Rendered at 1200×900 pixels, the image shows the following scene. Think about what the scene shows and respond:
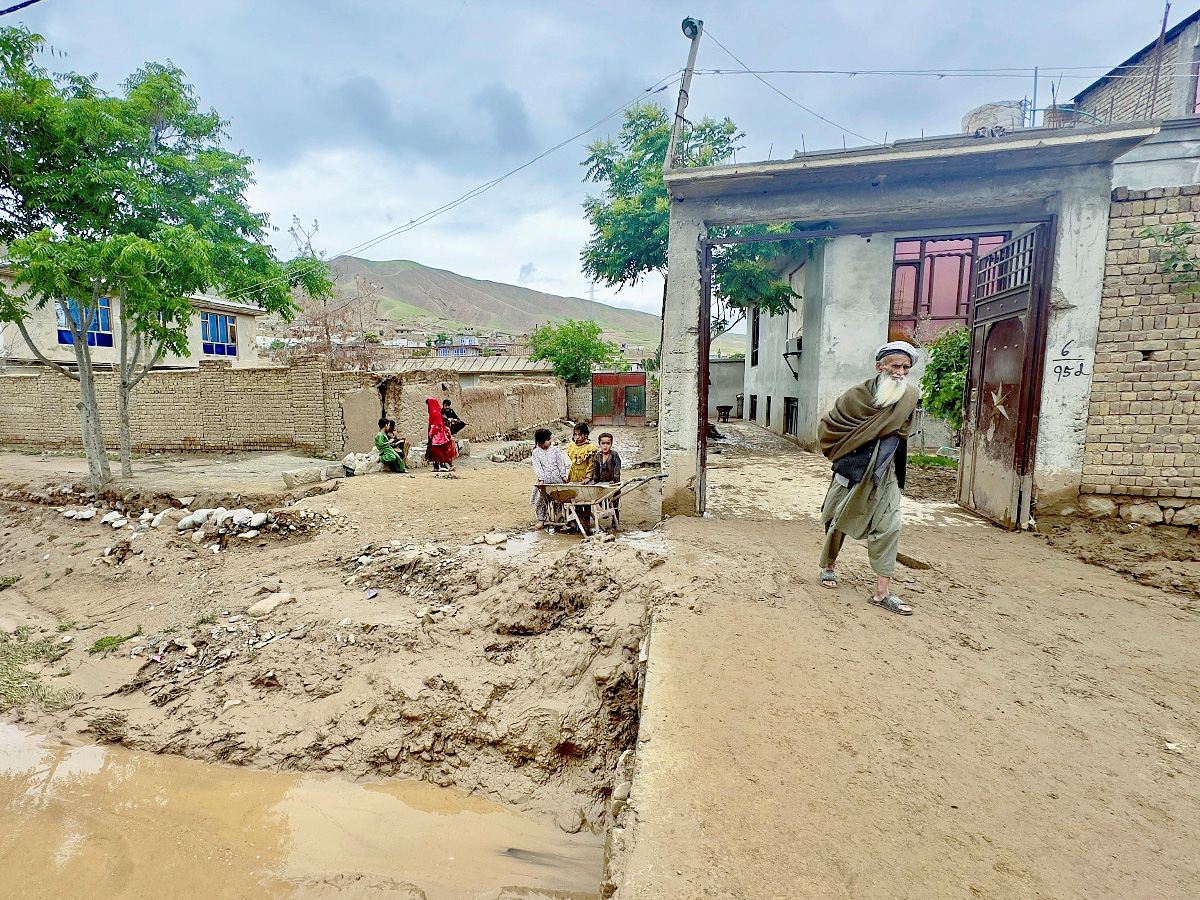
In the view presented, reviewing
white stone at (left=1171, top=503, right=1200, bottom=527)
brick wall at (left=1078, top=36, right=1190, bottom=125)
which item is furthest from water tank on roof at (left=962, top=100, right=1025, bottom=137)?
white stone at (left=1171, top=503, right=1200, bottom=527)

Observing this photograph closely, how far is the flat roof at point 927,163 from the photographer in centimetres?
496

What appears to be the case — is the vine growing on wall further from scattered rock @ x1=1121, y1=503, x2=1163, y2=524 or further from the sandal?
the sandal

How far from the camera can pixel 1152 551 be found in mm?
5105

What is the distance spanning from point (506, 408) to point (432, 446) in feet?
20.4

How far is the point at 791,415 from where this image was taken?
54.3 feet

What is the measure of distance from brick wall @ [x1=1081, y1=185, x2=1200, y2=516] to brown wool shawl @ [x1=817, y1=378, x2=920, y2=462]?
3.32 meters

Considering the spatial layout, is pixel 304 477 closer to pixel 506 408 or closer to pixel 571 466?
pixel 571 466

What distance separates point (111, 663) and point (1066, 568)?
765 cm

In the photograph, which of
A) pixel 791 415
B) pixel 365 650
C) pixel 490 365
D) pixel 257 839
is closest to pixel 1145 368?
pixel 365 650

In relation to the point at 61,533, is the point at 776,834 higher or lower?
higher

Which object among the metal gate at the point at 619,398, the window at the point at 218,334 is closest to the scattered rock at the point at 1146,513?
the metal gate at the point at 619,398

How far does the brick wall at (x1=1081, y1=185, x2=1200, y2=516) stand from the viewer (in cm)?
527

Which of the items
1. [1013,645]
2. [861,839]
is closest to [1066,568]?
[1013,645]

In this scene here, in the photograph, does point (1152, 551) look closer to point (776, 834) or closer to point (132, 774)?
point (776, 834)
